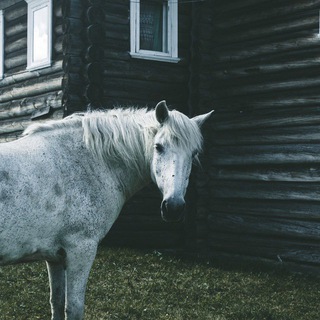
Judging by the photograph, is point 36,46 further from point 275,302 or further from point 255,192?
point 275,302

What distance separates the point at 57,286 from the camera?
5.07m

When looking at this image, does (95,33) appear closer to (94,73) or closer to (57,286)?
(94,73)

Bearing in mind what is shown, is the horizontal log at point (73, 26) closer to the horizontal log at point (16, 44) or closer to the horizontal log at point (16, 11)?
the horizontal log at point (16, 44)

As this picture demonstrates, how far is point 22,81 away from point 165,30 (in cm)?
309

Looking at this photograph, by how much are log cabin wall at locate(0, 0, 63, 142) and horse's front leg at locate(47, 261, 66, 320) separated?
6084 millimetres

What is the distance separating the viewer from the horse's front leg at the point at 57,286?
199 inches

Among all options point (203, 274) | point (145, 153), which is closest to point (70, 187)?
point (145, 153)

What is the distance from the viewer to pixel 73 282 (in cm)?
472

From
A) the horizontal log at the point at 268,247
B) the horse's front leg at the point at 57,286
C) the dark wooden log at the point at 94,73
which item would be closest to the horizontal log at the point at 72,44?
the dark wooden log at the point at 94,73

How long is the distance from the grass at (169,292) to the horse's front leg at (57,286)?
56.5 inches

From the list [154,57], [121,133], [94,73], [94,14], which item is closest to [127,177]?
[121,133]

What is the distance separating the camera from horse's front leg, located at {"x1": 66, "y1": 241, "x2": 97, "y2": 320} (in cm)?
471

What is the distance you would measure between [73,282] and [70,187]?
2.42 feet

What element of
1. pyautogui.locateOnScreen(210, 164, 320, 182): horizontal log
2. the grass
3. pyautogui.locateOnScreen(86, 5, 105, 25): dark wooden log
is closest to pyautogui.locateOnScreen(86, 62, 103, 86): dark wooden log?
pyautogui.locateOnScreen(86, 5, 105, 25): dark wooden log
